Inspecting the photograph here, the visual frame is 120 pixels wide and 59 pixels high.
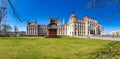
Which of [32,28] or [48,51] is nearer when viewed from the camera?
[48,51]

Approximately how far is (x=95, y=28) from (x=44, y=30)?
49.7 m

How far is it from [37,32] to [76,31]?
42608mm

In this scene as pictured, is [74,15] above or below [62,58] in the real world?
above

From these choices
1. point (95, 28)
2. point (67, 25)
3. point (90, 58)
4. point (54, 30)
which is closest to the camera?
point (90, 58)

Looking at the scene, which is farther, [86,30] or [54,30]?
[86,30]

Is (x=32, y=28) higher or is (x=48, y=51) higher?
(x=32, y=28)

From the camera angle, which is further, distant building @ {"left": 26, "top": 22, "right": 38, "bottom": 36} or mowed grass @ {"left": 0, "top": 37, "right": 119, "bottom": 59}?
distant building @ {"left": 26, "top": 22, "right": 38, "bottom": 36}

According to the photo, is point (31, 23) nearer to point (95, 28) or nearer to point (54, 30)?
point (95, 28)

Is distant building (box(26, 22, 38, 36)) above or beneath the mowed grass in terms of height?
above

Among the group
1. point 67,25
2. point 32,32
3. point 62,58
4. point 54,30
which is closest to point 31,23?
point 32,32

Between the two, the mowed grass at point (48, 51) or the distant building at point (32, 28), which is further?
the distant building at point (32, 28)

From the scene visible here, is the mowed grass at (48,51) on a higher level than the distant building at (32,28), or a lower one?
lower

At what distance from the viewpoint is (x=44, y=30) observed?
177125 millimetres

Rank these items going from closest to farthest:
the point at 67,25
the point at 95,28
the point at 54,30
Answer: the point at 54,30 < the point at 95,28 < the point at 67,25
